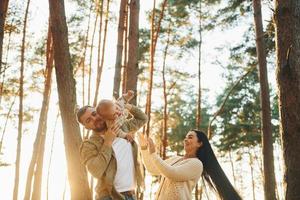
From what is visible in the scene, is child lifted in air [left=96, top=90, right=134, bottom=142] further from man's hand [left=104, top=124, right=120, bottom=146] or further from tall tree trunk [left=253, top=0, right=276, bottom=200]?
tall tree trunk [left=253, top=0, right=276, bottom=200]

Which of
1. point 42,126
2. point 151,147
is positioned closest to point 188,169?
point 151,147

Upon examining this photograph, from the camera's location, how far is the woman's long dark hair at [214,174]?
147 inches

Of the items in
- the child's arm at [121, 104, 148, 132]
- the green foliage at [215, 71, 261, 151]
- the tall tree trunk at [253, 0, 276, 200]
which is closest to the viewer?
the child's arm at [121, 104, 148, 132]

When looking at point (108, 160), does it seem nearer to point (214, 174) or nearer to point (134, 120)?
point (134, 120)

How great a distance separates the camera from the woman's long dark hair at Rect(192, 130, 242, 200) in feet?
12.3

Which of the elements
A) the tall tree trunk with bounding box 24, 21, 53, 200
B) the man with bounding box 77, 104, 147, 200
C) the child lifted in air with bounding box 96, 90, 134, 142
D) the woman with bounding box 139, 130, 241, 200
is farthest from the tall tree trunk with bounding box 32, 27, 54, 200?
the child lifted in air with bounding box 96, 90, 134, 142

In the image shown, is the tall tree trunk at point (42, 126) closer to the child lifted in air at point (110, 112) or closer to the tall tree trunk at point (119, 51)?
the tall tree trunk at point (119, 51)

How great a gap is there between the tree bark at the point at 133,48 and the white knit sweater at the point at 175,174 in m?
2.14

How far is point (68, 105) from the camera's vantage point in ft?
15.0

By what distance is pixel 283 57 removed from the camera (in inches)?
148

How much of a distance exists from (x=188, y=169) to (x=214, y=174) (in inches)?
16.9

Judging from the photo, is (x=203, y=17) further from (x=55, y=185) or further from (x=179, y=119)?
(x=55, y=185)

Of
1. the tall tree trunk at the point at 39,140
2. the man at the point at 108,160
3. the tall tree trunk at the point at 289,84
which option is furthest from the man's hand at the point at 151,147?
the tall tree trunk at the point at 39,140

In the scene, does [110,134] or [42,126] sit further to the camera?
[42,126]
